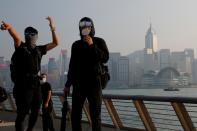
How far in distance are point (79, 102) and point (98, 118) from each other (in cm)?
27

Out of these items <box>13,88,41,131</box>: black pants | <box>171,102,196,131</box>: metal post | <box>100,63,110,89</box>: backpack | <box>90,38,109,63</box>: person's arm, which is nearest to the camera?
<box>90,38,109,63</box>: person's arm

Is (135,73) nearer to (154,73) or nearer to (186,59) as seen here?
(154,73)

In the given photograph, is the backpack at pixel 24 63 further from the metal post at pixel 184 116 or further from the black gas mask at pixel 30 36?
the metal post at pixel 184 116

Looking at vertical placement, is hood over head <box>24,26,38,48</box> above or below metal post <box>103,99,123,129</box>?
above

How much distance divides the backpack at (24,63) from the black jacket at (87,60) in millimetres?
810

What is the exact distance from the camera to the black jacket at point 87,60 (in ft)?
14.2

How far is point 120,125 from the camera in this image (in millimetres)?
7648

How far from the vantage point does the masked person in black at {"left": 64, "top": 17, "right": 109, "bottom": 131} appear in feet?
14.3

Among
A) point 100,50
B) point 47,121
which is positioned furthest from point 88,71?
point 47,121

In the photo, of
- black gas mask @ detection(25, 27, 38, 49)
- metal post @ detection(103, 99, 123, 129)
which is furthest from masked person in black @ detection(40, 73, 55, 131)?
black gas mask @ detection(25, 27, 38, 49)

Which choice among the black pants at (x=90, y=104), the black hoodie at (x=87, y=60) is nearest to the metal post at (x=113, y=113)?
the black pants at (x=90, y=104)

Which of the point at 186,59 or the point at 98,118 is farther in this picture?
the point at 186,59

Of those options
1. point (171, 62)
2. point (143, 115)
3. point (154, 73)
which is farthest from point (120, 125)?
point (171, 62)

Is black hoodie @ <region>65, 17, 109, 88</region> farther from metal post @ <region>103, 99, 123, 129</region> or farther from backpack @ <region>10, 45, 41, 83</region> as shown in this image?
metal post @ <region>103, 99, 123, 129</region>
